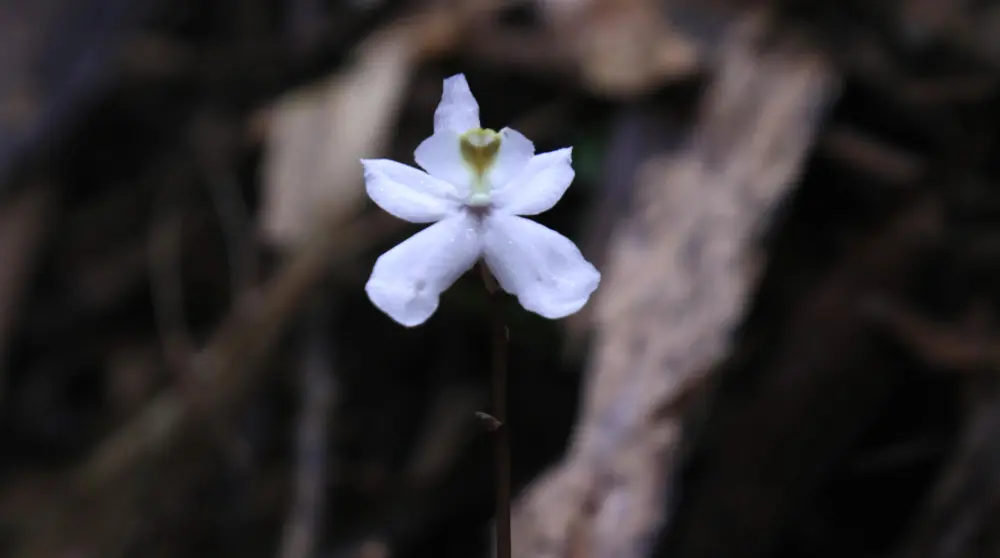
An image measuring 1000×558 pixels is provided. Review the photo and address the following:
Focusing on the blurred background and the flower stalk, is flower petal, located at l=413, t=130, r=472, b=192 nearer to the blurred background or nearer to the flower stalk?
the flower stalk

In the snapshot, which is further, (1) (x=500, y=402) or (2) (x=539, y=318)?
(2) (x=539, y=318)

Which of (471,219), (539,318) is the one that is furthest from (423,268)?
(539,318)

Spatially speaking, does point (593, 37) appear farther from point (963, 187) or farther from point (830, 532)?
point (830, 532)

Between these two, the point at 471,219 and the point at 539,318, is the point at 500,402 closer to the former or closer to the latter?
the point at 471,219

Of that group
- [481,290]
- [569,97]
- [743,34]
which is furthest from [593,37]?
[481,290]

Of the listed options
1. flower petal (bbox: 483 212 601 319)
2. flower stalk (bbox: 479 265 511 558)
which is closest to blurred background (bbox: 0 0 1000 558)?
flower stalk (bbox: 479 265 511 558)

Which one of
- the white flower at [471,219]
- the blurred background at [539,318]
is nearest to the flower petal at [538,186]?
the white flower at [471,219]
